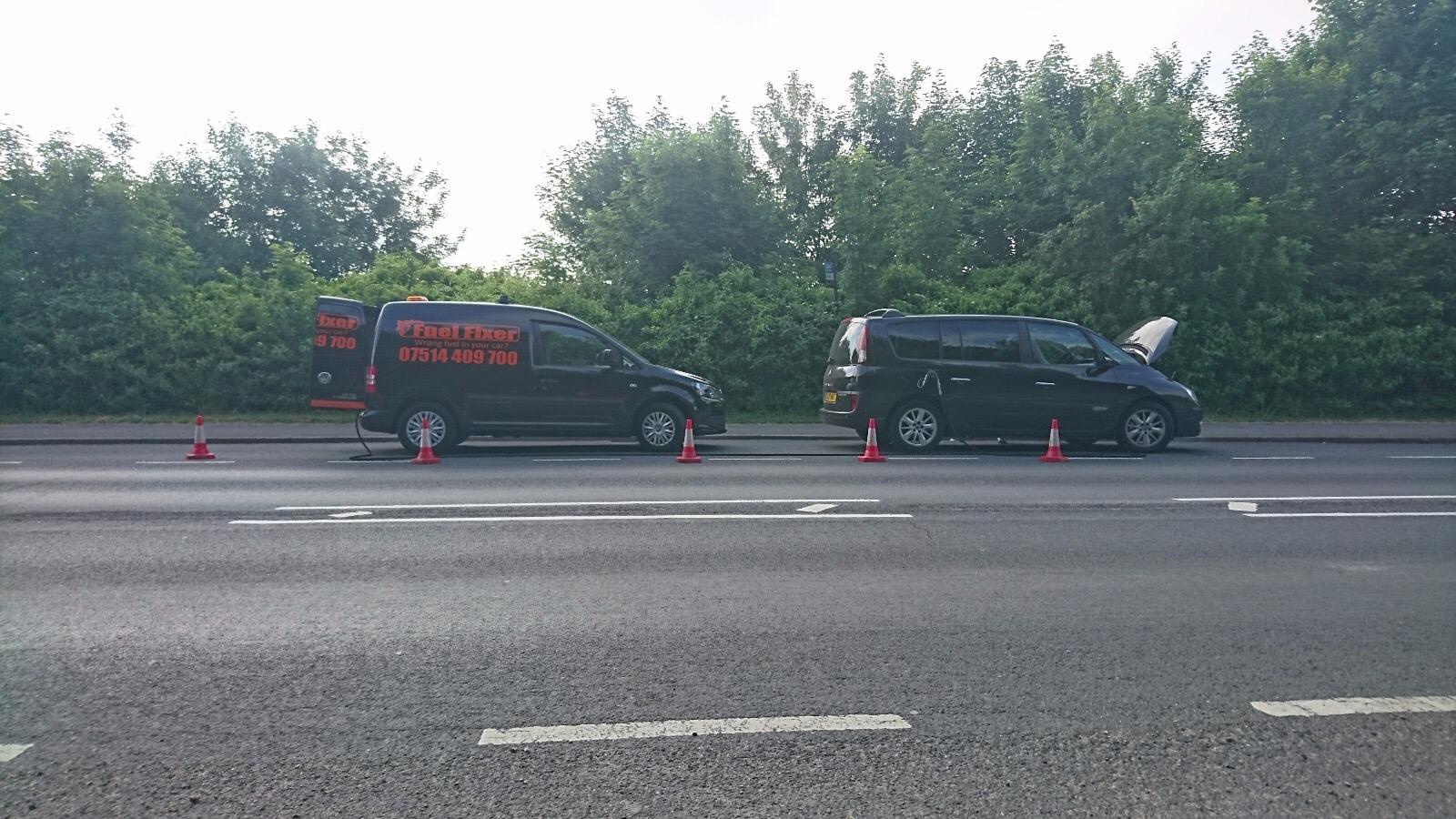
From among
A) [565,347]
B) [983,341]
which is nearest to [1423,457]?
[983,341]

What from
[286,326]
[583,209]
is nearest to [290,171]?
[583,209]

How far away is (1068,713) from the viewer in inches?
166

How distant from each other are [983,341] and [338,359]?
9549 mm

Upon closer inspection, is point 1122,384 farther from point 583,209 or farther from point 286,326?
point 583,209

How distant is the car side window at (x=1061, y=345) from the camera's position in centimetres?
1548

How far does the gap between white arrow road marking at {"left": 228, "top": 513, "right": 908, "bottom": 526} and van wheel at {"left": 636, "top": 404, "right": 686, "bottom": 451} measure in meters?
5.75

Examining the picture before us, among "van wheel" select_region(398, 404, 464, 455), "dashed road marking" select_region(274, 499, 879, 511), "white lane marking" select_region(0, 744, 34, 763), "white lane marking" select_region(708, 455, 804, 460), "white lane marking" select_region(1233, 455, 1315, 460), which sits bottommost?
"white lane marking" select_region(0, 744, 34, 763)

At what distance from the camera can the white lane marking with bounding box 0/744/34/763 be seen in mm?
3727

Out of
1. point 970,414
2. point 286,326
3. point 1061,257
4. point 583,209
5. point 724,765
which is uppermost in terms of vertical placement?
point 583,209

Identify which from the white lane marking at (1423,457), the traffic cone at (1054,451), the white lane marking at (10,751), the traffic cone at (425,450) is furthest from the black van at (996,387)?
the white lane marking at (10,751)

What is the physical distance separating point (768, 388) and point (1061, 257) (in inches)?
302

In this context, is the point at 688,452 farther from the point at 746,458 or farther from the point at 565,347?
the point at 565,347

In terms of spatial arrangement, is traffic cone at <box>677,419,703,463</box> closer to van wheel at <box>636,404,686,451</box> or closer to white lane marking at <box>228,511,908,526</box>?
van wheel at <box>636,404,686,451</box>

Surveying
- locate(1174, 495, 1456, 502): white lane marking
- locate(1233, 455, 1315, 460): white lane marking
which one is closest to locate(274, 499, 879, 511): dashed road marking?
locate(1174, 495, 1456, 502): white lane marking
